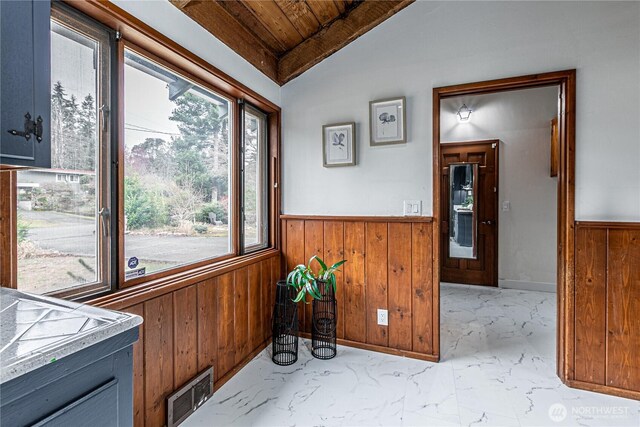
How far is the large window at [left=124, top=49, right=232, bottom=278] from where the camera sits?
1.66 meters

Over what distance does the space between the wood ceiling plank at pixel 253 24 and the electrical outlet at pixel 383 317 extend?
234cm

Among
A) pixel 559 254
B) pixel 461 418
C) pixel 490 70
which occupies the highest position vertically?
pixel 490 70

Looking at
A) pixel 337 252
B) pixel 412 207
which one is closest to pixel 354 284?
pixel 337 252

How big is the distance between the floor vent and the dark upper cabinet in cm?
138

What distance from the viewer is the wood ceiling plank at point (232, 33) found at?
190 cm

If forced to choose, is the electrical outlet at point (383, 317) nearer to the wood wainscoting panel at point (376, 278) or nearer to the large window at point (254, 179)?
the wood wainscoting panel at point (376, 278)

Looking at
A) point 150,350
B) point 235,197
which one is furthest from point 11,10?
point 235,197

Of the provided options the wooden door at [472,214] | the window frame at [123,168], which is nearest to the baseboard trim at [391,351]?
the window frame at [123,168]

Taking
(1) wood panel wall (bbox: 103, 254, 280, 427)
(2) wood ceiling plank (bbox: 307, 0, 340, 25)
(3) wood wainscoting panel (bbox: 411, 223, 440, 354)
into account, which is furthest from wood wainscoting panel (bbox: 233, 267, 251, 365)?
A: (2) wood ceiling plank (bbox: 307, 0, 340, 25)

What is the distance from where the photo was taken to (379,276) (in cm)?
254

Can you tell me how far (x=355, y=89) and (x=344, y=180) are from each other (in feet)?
2.46

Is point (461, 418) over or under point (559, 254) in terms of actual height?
under

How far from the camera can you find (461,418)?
1.75 metres

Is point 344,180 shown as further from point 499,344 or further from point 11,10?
point 11,10
